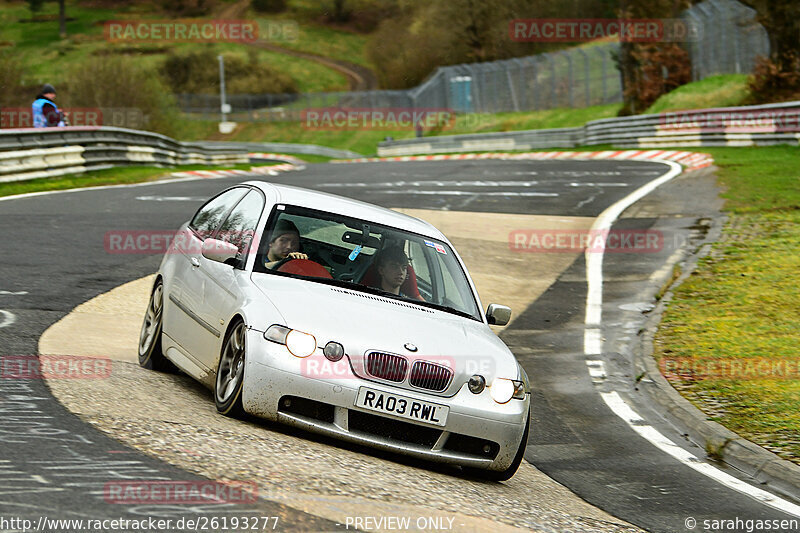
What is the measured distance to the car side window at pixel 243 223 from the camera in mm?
7809

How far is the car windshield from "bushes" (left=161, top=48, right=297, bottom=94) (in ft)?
347

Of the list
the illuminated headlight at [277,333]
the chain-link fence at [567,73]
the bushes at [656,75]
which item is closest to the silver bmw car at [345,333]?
the illuminated headlight at [277,333]

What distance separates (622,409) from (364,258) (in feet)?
9.66

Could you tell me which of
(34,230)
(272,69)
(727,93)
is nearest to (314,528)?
(34,230)

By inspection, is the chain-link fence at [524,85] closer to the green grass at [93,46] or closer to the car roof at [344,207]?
the green grass at [93,46]

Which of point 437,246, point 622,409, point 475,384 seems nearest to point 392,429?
point 475,384

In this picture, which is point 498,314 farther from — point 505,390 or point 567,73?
point 567,73

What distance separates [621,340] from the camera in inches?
473

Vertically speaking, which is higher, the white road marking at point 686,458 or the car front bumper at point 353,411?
the car front bumper at point 353,411

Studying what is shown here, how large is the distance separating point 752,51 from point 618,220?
26.0 m

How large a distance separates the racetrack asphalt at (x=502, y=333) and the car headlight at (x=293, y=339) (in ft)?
4.00

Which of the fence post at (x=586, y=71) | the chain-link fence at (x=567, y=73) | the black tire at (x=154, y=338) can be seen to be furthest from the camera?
the fence post at (x=586, y=71)

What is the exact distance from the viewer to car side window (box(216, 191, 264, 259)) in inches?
307

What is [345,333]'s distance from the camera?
6617mm
